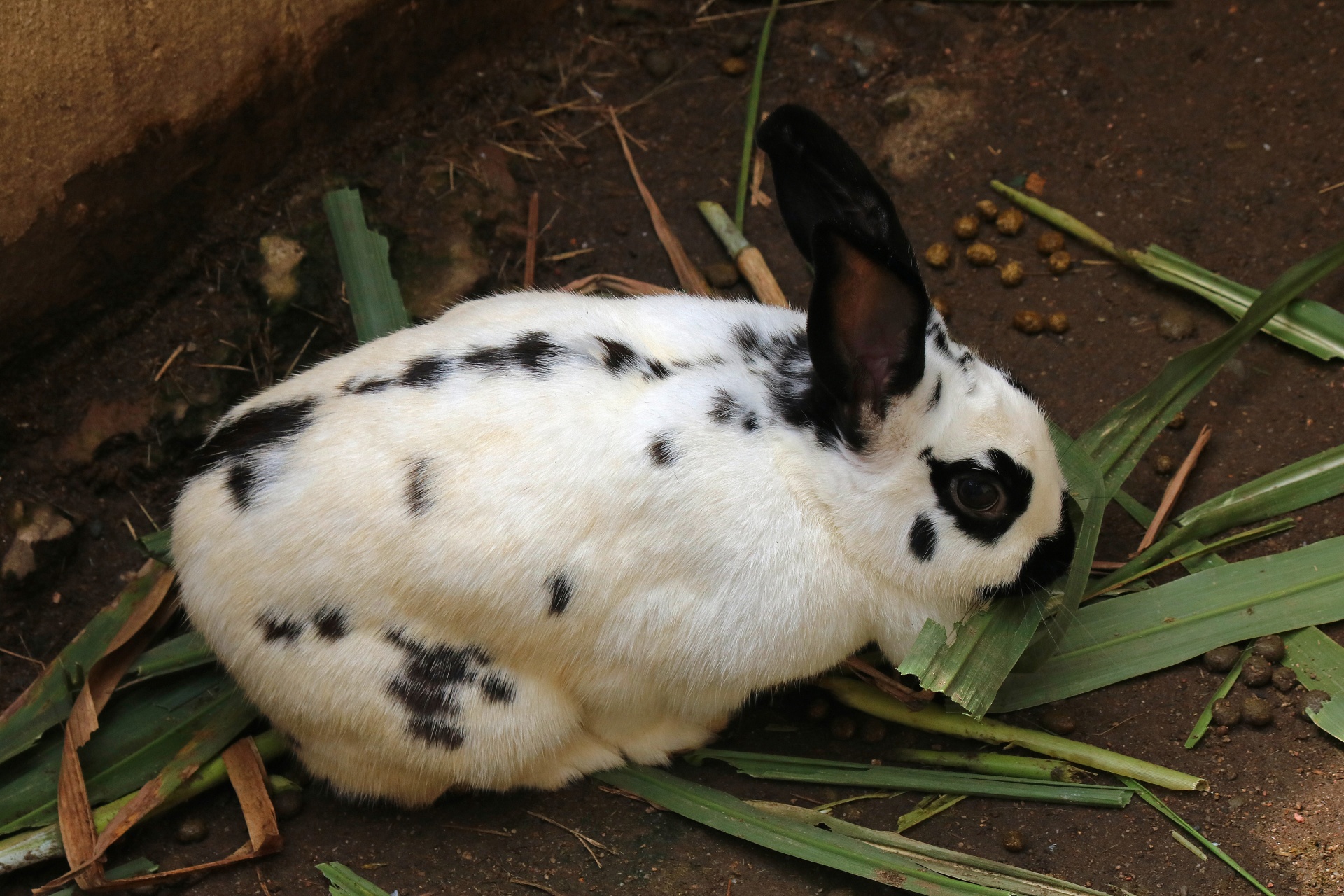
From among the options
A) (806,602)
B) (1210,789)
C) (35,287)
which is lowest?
(1210,789)

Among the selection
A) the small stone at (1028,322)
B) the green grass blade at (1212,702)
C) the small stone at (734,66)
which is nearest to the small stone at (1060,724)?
the green grass blade at (1212,702)

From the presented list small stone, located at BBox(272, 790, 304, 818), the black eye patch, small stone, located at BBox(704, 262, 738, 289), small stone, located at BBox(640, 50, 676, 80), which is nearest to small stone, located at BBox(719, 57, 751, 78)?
small stone, located at BBox(640, 50, 676, 80)

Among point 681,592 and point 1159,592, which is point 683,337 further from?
point 1159,592

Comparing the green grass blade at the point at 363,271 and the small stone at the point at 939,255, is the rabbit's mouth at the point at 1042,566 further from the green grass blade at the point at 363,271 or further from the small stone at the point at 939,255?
the green grass blade at the point at 363,271

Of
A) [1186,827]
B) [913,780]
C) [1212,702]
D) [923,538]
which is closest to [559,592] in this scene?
[923,538]

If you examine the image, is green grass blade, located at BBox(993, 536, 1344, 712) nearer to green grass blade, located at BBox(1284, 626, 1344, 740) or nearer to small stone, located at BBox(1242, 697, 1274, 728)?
green grass blade, located at BBox(1284, 626, 1344, 740)

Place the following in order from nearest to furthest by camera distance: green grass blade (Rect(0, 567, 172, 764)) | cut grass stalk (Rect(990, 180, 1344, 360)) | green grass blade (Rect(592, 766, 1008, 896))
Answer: green grass blade (Rect(592, 766, 1008, 896)) → green grass blade (Rect(0, 567, 172, 764)) → cut grass stalk (Rect(990, 180, 1344, 360))

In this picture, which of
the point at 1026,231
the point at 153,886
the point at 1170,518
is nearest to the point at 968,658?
the point at 1170,518
